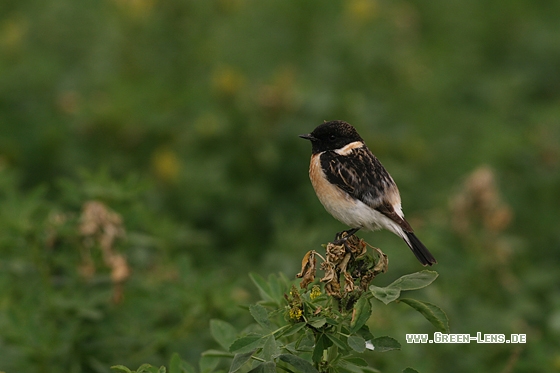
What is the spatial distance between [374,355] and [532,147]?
207 inches

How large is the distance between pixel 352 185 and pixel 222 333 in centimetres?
116

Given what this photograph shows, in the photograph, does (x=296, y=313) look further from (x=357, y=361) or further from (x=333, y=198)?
(x=333, y=198)

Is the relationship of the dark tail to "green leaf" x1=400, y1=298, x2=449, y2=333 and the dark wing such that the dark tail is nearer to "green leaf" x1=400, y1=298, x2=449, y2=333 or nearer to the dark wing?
the dark wing

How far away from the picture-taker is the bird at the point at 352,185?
175 inches

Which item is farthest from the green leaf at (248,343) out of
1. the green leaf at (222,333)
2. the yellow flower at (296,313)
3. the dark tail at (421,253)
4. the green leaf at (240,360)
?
the dark tail at (421,253)

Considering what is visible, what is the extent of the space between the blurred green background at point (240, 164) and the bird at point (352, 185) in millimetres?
987

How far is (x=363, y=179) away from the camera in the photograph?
179 inches

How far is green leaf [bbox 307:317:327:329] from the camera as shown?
3114mm

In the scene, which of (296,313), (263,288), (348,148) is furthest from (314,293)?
(348,148)

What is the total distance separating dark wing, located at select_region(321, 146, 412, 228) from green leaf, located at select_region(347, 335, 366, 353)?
1393mm

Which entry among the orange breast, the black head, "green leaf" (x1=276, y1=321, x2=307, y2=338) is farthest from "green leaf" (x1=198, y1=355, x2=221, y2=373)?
→ the black head

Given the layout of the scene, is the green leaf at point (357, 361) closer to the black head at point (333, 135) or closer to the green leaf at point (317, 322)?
the green leaf at point (317, 322)

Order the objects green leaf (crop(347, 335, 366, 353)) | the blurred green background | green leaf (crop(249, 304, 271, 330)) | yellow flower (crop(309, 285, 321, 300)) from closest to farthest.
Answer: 1. green leaf (crop(347, 335, 366, 353))
2. green leaf (crop(249, 304, 271, 330))
3. yellow flower (crop(309, 285, 321, 300))
4. the blurred green background

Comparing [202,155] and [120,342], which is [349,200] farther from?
[202,155]
